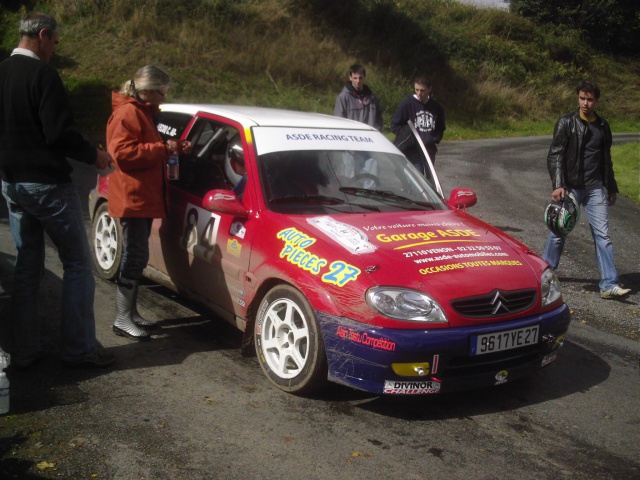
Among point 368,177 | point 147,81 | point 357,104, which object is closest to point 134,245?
point 147,81

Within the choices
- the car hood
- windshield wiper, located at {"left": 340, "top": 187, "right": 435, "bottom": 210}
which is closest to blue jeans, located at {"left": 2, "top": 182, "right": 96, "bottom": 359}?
the car hood

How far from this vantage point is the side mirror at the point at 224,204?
536 cm

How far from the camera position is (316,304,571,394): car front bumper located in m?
4.41

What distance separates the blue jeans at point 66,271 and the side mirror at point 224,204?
858 millimetres

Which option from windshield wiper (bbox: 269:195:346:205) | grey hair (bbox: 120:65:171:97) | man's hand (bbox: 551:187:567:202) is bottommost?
man's hand (bbox: 551:187:567:202)

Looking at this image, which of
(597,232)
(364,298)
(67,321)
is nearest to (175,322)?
(67,321)

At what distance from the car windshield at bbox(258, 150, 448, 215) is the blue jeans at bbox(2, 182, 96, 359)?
51.1 inches

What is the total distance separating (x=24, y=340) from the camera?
4.99 metres

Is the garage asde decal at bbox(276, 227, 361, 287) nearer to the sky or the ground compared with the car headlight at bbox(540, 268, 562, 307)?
nearer to the sky

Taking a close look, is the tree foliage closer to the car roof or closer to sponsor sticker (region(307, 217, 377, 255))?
the car roof

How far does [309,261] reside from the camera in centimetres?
481

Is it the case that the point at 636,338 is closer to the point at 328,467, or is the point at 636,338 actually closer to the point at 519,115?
the point at 328,467

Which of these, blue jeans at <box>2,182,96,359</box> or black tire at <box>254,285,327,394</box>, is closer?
black tire at <box>254,285,327,394</box>

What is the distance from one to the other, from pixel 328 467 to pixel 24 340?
226 centimetres
